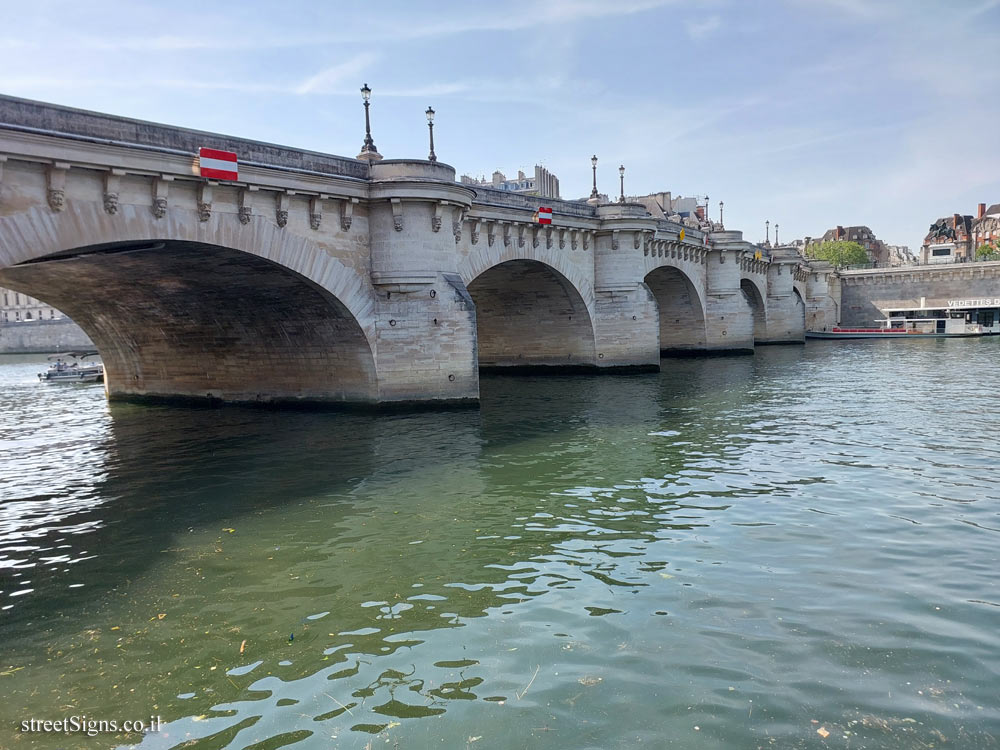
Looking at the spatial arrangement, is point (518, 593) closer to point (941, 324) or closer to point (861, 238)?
point (941, 324)

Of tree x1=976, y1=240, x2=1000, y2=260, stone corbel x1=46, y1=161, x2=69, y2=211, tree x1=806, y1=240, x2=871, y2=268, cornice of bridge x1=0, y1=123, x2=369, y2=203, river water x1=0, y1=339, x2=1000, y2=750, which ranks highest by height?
tree x1=806, y1=240, x2=871, y2=268

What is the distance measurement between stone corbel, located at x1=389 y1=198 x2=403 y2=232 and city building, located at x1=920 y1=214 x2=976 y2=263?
116628mm

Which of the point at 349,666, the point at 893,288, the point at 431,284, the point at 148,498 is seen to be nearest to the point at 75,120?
the point at 148,498

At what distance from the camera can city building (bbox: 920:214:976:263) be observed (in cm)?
11626

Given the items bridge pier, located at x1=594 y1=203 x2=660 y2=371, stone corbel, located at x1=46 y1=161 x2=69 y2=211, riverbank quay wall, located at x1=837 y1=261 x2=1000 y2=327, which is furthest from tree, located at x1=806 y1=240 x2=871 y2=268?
stone corbel, located at x1=46 y1=161 x2=69 y2=211

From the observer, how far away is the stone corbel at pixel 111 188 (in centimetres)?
1600

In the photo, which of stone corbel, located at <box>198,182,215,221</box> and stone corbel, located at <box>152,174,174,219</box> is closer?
stone corbel, located at <box>152,174,174,219</box>

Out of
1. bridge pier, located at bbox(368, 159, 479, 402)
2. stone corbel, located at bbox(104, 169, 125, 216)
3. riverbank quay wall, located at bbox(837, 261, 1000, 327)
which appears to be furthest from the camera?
riverbank quay wall, located at bbox(837, 261, 1000, 327)

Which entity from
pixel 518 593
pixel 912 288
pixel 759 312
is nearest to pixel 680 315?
pixel 759 312

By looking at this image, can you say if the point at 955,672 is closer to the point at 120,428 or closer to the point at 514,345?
the point at 120,428

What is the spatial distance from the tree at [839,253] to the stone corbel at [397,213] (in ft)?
369

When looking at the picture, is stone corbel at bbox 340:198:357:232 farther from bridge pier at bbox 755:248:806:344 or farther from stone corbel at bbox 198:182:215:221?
Answer: bridge pier at bbox 755:248:806:344

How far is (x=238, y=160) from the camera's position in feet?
61.1

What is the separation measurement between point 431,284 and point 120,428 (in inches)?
449
